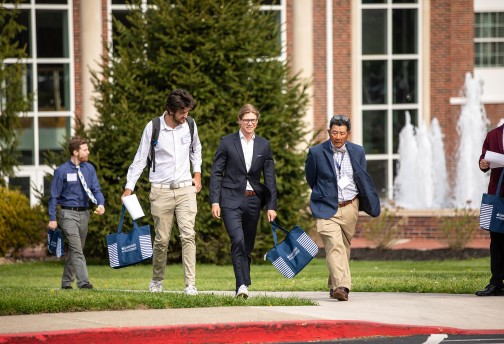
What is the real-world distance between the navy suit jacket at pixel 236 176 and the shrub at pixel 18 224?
10618 mm

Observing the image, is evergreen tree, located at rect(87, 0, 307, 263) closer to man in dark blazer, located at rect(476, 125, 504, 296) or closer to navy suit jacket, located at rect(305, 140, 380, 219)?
navy suit jacket, located at rect(305, 140, 380, 219)

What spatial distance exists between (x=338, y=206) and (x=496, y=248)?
1779mm

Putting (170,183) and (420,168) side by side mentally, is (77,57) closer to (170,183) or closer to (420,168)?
(420,168)

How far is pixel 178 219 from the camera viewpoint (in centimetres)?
1172

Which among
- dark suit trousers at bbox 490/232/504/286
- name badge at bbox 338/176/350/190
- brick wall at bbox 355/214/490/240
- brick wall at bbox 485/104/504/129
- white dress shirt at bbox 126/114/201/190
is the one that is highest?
brick wall at bbox 485/104/504/129

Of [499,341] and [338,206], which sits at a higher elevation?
[338,206]

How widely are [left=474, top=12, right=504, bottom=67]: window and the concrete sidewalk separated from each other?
23.7m

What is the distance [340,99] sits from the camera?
32.9 m

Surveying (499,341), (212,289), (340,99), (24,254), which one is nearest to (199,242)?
(24,254)

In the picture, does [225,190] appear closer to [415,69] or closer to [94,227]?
[94,227]

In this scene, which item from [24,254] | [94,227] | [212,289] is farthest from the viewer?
[24,254]

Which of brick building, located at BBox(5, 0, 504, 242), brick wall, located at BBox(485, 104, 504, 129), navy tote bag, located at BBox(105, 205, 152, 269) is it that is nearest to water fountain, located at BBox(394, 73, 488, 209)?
brick wall, located at BBox(485, 104, 504, 129)

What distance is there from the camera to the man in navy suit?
11297mm

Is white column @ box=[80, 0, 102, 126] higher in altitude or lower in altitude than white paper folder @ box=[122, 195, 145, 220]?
higher
